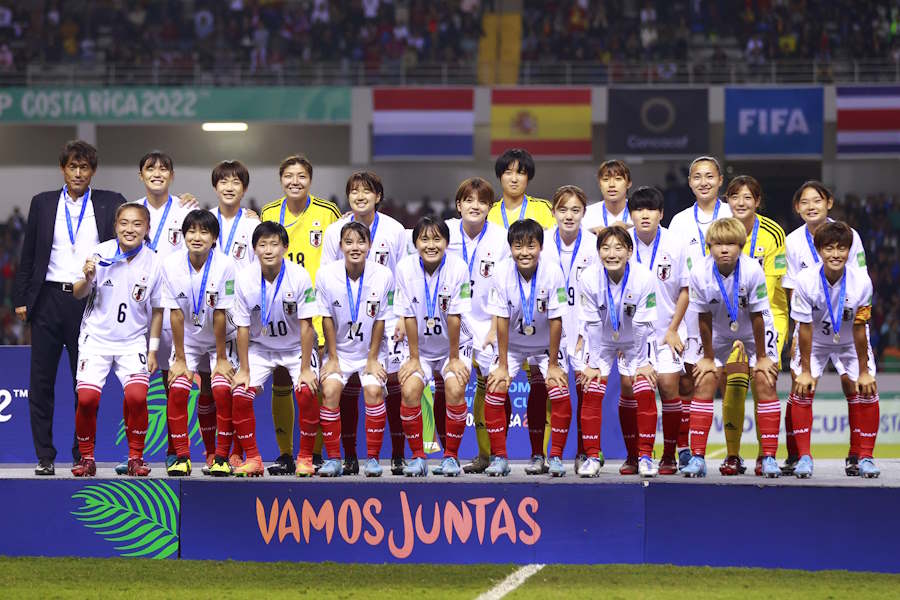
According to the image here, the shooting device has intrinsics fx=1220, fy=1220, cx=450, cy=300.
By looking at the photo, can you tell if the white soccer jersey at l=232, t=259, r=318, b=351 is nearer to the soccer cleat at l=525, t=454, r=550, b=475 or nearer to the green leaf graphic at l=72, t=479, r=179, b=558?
the green leaf graphic at l=72, t=479, r=179, b=558

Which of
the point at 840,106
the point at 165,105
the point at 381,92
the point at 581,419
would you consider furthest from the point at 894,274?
the point at 581,419

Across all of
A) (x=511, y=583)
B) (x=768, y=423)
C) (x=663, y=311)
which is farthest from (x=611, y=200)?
(x=511, y=583)

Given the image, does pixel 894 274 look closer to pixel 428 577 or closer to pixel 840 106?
pixel 840 106

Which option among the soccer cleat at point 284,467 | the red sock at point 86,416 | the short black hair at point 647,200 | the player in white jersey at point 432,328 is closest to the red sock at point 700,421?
the short black hair at point 647,200

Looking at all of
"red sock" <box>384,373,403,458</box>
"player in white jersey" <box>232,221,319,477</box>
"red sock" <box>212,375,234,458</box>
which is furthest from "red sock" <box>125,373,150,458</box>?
"red sock" <box>384,373,403,458</box>

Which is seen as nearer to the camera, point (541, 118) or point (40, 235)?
point (40, 235)

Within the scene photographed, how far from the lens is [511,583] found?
18.7 feet

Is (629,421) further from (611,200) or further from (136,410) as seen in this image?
(136,410)

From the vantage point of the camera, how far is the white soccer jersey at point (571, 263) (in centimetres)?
692

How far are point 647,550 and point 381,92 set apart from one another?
17325 millimetres

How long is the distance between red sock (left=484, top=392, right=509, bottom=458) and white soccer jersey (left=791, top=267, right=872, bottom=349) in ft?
5.46

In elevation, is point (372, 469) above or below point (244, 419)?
below

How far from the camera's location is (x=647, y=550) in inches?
241

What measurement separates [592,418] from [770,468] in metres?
0.98
